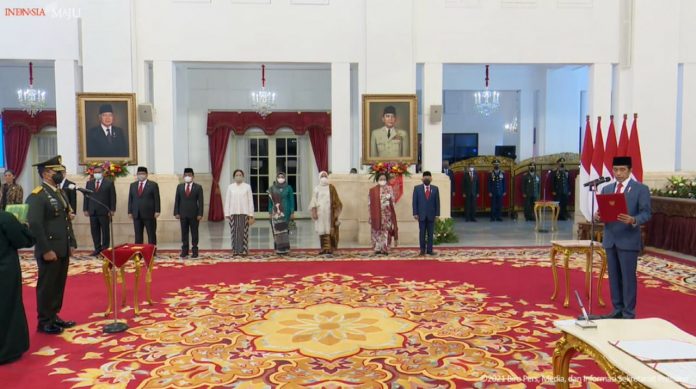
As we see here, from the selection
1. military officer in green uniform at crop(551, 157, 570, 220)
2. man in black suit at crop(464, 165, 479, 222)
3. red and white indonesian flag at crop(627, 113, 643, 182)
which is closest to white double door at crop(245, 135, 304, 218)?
man in black suit at crop(464, 165, 479, 222)

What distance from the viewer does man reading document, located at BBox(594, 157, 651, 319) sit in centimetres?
518

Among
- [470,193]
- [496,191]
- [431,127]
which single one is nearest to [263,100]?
[431,127]

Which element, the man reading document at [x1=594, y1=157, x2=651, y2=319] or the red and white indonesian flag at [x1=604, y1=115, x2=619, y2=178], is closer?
the man reading document at [x1=594, y1=157, x2=651, y2=319]

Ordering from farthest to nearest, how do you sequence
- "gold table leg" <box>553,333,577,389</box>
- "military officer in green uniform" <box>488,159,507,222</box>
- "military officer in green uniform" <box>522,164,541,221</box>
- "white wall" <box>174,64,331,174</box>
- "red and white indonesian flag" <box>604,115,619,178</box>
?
1. "military officer in green uniform" <box>488,159,507,222</box>
2. "military officer in green uniform" <box>522,164,541,221</box>
3. "white wall" <box>174,64,331,174</box>
4. "red and white indonesian flag" <box>604,115,619,178</box>
5. "gold table leg" <box>553,333,577,389</box>

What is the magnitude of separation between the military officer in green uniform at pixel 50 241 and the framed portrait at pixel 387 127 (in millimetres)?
6692

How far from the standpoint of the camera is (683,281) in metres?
7.35

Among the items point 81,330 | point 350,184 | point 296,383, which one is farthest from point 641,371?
point 350,184

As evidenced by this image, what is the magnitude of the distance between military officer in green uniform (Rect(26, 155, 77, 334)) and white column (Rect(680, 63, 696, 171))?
12.3 metres

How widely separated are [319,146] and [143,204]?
23.0ft

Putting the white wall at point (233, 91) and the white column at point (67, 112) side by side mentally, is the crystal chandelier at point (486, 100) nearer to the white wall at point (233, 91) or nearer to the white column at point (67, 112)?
the white wall at point (233, 91)

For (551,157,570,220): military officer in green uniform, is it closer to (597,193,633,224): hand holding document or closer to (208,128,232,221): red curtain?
(208,128,232,221): red curtain

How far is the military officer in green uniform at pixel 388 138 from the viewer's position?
11.1 metres

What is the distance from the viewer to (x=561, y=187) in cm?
1564

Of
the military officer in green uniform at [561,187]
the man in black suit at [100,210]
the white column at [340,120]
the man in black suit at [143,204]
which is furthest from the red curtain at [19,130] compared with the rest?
the military officer in green uniform at [561,187]
